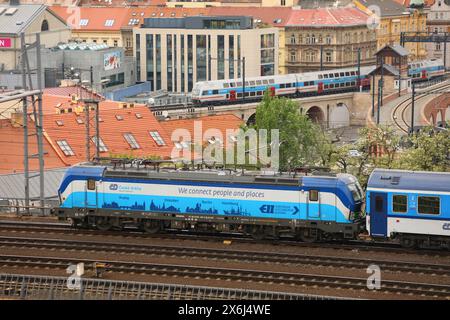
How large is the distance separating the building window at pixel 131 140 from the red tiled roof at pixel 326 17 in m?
74.8

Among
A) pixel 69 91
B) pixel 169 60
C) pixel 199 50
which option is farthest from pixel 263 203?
pixel 169 60

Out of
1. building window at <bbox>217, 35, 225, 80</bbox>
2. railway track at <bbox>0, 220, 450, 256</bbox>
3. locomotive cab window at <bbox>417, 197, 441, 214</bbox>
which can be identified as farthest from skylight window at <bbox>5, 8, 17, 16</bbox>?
locomotive cab window at <bbox>417, 197, 441, 214</bbox>

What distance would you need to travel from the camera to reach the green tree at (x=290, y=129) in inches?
3162

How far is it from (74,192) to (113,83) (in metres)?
84.1

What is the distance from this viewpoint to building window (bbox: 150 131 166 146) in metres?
79.1

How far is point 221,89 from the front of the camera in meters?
124

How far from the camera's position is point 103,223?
49.1 meters

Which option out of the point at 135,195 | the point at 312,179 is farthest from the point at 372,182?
the point at 135,195

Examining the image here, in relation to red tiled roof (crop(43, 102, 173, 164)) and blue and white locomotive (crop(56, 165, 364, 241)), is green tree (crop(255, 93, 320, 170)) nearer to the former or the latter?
red tiled roof (crop(43, 102, 173, 164))

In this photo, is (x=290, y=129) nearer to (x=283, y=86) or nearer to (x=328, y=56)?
(x=283, y=86)

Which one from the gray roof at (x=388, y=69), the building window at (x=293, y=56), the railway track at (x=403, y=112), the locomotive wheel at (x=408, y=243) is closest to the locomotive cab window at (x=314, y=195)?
the locomotive wheel at (x=408, y=243)

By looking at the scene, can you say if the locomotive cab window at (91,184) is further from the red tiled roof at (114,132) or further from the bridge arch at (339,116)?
the bridge arch at (339,116)

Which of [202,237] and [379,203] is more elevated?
[379,203]

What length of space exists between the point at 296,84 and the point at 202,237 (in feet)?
282
